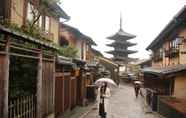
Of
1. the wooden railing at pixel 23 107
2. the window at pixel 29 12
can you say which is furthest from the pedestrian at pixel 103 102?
the wooden railing at pixel 23 107

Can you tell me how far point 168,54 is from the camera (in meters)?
24.5

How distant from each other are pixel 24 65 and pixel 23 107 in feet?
7.97

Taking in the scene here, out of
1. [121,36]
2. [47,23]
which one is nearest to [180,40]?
[47,23]

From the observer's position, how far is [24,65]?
11695 mm

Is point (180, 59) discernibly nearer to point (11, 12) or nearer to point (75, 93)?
point (75, 93)

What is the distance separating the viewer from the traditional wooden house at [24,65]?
8000 mm

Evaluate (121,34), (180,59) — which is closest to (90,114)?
(180,59)

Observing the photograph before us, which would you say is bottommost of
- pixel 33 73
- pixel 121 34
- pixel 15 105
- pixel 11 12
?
pixel 15 105

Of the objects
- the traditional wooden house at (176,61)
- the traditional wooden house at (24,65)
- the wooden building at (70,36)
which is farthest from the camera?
the wooden building at (70,36)

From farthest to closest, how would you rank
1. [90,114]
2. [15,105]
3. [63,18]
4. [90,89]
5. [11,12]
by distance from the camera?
[90,89] → [63,18] → [90,114] → [11,12] → [15,105]

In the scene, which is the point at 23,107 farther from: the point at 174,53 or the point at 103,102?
the point at 174,53

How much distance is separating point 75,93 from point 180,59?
6.95m

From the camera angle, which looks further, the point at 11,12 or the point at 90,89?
the point at 90,89

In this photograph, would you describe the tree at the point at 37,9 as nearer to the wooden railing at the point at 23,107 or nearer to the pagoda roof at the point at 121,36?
the wooden railing at the point at 23,107
